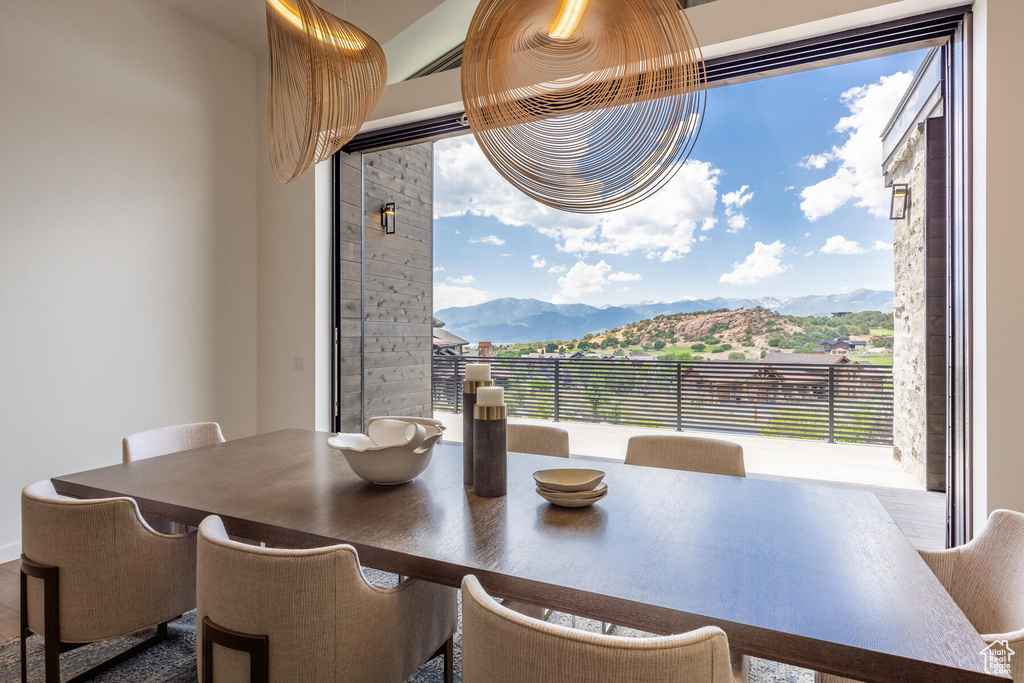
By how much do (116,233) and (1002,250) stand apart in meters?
4.37

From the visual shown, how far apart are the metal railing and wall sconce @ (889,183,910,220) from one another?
145cm

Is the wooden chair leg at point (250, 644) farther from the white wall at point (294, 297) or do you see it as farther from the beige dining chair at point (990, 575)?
the white wall at point (294, 297)

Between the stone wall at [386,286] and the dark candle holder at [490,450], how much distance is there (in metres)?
2.63

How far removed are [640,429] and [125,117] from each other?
5100mm

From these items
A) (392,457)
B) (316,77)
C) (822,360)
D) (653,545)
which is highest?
(316,77)

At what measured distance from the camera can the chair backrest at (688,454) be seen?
2.02 meters

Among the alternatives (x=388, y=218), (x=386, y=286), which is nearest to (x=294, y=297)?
(x=386, y=286)

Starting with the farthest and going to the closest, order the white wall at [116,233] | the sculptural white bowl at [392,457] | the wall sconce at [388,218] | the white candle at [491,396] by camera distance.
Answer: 1. the wall sconce at [388,218]
2. the white wall at [116,233]
3. the sculptural white bowl at [392,457]
4. the white candle at [491,396]

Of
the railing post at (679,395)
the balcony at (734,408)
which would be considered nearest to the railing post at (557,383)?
the balcony at (734,408)

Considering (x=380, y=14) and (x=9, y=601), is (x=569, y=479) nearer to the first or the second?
(x=9, y=601)

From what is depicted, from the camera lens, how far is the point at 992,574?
126cm

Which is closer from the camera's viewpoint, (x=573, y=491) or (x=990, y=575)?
(x=990, y=575)

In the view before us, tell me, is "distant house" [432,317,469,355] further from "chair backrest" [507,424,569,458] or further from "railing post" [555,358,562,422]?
"chair backrest" [507,424,569,458]

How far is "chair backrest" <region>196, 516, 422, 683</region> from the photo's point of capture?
1.08 meters
